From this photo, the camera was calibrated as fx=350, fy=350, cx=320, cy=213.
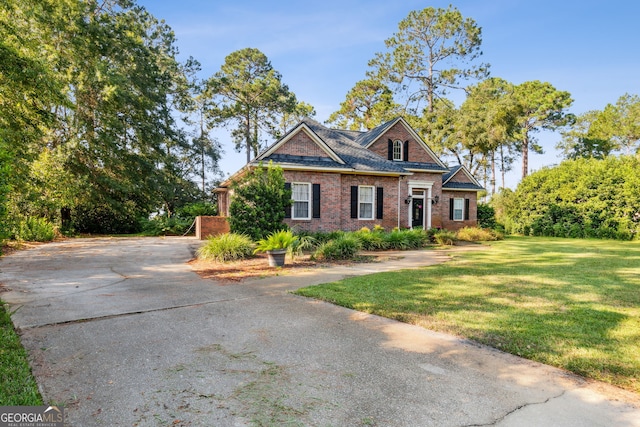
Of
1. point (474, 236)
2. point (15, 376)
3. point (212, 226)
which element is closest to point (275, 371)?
point (15, 376)

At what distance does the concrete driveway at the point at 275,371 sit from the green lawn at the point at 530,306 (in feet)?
1.10

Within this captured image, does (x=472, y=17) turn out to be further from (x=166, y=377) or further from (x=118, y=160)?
(x=166, y=377)

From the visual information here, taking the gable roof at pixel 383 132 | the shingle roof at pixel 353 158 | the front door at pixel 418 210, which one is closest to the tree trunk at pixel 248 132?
the shingle roof at pixel 353 158

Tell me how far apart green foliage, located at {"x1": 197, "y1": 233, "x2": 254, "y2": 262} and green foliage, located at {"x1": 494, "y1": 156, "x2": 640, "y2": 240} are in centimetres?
2026

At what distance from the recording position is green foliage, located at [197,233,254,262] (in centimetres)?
1035

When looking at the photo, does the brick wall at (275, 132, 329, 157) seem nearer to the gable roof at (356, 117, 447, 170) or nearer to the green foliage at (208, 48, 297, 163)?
the gable roof at (356, 117, 447, 170)

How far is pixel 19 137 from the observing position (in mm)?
10383

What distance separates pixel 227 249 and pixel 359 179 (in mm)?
8254

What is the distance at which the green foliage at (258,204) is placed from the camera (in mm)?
11703

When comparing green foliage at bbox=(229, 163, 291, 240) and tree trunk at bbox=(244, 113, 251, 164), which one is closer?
green foliage at bbox=(229, 163, 291, 240)

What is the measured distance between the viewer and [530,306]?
A: 535cm

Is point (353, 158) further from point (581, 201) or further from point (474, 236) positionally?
point (581, 201)

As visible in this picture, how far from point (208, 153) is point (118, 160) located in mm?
12432

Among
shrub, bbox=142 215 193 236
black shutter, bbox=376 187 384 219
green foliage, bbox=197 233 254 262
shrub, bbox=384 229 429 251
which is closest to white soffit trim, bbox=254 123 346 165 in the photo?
black shutter, bbox=376 187 384 219
